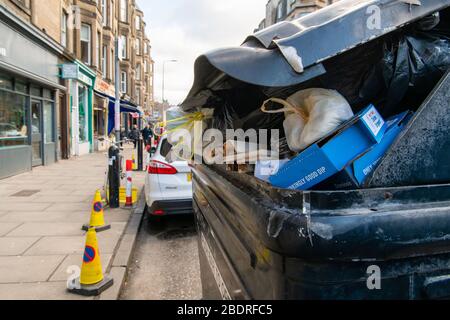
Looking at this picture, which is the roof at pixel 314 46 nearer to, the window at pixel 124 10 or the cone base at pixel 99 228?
the cone base at pixel 99 228

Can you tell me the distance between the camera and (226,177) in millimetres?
2049

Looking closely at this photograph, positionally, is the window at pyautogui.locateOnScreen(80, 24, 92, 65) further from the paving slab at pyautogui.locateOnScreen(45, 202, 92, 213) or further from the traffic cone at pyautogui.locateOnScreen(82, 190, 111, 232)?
the traffic cone at pyautogui.locateOnScreen(82, 190, 111, 232)

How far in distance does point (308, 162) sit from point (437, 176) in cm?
50

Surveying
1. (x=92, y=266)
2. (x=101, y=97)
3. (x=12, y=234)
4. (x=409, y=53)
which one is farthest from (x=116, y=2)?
(x=409, y=53)

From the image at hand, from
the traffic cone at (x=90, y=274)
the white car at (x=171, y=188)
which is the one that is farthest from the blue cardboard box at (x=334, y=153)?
the white car at (x=171, y=188)

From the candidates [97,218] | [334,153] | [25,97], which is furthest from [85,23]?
[334,153]

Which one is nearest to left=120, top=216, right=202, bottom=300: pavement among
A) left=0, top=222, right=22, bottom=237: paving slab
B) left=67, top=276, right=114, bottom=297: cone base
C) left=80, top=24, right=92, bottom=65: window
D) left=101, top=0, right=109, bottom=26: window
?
left=67, top=276, right=114, bottom=297: cone base

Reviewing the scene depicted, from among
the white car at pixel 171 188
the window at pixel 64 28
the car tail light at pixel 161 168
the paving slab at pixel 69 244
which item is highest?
the window at pixel 64 28

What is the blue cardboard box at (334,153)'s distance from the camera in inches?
48.5

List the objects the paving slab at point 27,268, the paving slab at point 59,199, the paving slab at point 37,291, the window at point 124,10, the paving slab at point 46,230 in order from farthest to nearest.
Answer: the window at point 124,10, the paving slab at point 59,199, the paving slab at point 46,230, the paving slab at point 27,268, the paving slab at point 37,291

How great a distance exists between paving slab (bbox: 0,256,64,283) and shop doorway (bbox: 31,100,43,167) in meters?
8.64

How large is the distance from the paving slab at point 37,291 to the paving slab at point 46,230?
5.17ft

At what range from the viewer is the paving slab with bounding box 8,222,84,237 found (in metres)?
5.02

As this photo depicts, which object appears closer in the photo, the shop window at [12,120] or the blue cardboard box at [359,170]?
the blue cardboard box at [359,170]
